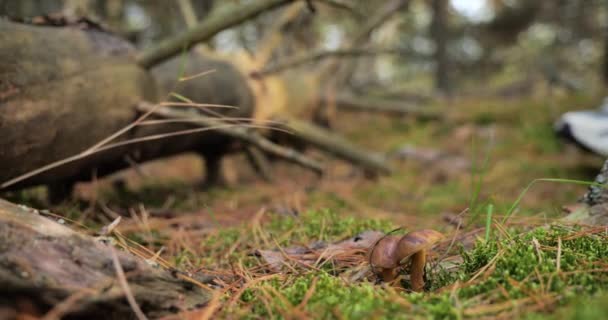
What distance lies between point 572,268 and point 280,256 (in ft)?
2.82

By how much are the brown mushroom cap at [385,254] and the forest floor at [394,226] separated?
64 millimetres

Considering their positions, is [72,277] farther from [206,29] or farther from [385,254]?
[206,29]

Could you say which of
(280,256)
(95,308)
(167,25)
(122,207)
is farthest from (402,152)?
(167,25)

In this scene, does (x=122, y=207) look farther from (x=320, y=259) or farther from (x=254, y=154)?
(x=320, y=259)

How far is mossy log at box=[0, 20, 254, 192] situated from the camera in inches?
67.6

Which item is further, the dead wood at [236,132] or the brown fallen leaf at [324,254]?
the dead wood at [236,132]

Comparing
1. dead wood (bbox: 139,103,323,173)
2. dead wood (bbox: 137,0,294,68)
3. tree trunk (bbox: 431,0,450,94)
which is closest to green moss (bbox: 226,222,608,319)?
dead wood (bbox: 139,103,323,173)

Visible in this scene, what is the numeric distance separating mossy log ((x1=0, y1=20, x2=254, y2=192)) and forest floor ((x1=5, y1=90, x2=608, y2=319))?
9.5 inches

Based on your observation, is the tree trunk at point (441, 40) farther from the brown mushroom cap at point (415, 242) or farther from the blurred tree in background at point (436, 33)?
the brown mushroom cap at point (415, 242)

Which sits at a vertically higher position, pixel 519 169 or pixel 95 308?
pixel 95 308

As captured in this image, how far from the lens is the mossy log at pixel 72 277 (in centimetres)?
94

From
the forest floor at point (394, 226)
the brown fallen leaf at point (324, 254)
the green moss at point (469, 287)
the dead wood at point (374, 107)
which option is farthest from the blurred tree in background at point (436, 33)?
the green moss at point (469, 287)

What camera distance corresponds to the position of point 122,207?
2527mm

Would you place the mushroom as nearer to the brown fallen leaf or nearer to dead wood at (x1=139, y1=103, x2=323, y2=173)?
the brown fallen leaf
